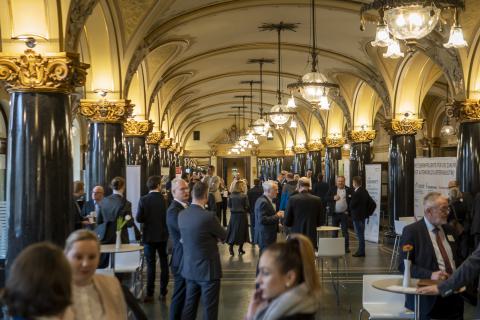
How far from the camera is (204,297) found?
5.25 metres

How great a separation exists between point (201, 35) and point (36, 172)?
26.0ft

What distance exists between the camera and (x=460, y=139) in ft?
37.7

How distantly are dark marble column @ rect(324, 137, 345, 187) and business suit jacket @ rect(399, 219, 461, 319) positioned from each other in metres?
17.4

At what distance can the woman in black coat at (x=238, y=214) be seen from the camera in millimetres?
11555

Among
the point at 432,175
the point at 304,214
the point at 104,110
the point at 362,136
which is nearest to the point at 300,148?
the point at 362,136

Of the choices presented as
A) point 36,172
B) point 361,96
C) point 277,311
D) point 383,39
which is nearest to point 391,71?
point 361,96

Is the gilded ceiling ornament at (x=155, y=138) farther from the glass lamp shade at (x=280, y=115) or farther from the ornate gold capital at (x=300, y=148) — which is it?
the ornate gold capital at (x=300, y=148)

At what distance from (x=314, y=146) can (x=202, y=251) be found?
20860 millimetres

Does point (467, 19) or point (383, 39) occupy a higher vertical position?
point (467, 19)

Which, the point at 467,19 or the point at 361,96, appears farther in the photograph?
the point at 361,96

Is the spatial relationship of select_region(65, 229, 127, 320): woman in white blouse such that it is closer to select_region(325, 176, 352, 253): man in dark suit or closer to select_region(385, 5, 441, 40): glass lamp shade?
select_region(385, 5, 441, 40): glass lamp shade

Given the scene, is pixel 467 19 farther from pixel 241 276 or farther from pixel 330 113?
pixel 330 113

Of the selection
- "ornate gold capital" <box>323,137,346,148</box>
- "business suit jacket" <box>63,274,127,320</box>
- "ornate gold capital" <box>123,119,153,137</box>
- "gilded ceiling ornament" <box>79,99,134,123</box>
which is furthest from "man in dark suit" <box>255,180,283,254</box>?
"ornate gold capital" <box>323,137,346,148</box>

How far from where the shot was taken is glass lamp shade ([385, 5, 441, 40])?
16.7ft
